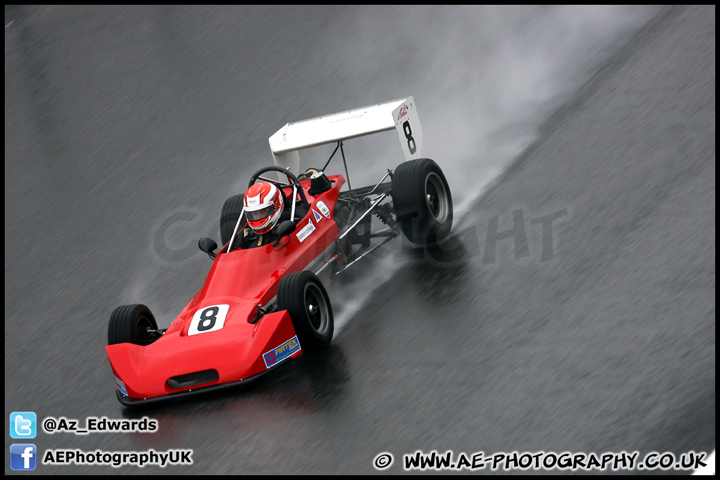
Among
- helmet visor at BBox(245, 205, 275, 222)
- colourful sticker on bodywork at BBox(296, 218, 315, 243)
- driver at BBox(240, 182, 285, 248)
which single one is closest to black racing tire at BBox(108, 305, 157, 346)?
driver at BBox(240, 182, 285, 248)

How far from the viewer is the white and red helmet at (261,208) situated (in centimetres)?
910

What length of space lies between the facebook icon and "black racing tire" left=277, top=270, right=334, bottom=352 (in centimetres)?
242

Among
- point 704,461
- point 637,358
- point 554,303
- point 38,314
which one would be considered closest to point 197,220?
point 38,314

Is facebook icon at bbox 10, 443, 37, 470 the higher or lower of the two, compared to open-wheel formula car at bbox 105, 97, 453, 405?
lower

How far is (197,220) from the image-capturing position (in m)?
12.5

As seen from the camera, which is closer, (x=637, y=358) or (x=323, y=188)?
(x=637, y=358)

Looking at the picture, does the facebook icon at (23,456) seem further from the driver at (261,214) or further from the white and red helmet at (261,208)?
the white and red helmet at (261,208)

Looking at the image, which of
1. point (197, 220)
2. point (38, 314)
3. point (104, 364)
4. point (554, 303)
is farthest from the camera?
point (197, 220)

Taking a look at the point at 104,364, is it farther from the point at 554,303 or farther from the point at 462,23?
the point at 462,23

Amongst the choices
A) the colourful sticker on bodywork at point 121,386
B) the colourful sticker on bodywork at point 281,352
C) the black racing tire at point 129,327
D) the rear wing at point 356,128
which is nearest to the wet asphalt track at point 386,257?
the colourful sticker on bodywork at point 281,352

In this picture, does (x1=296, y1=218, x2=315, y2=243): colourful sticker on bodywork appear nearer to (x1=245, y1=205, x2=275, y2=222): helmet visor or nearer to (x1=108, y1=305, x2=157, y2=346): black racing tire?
(x1=245, y1=205, x2=275, y2=222): helmet visor

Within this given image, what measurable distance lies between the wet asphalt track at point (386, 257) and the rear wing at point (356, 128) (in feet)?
4.01

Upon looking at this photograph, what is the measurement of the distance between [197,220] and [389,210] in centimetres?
327

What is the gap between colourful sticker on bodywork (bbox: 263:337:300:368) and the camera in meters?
7.73
